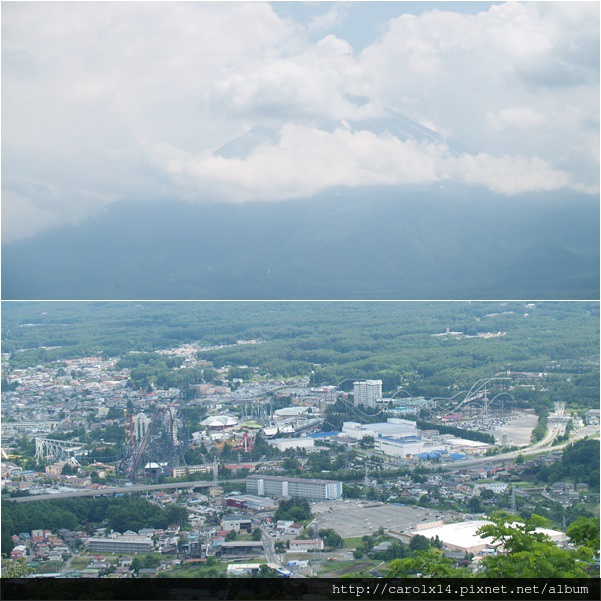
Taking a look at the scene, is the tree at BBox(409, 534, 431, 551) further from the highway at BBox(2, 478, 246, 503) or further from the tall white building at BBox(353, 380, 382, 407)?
the tall white building at BBox(353, 380, 382, 407)

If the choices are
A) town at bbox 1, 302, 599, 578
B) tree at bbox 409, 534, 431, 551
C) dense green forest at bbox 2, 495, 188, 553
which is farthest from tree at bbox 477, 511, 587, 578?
dense green forest at bbox 2, 495, 188, 553

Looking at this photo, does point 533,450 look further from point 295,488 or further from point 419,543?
point 419,543

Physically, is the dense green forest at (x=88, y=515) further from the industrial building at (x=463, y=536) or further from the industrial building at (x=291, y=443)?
the industrial building at (x=463, y=536)

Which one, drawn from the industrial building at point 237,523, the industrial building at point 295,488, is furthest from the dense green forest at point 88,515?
the industrial building at point 295,488

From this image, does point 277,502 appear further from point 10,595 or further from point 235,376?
point 235,376

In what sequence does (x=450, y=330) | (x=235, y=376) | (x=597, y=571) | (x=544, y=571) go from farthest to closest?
(x=450, y=330) < (x=235, y=376) < (x=597, y=571) < (x=544, y=571)

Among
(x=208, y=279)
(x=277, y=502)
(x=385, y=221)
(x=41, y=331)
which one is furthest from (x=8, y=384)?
(x=385, y=221)

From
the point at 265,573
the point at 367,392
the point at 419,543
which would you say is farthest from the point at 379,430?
the point at 265,573
